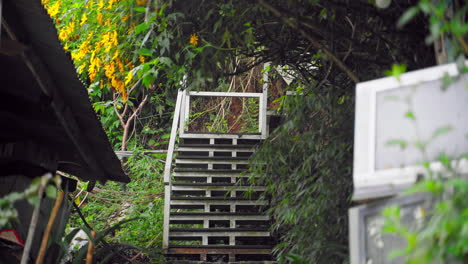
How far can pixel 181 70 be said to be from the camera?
4094 millimetres

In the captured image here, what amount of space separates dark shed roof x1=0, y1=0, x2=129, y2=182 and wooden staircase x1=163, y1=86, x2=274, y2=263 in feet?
6.48

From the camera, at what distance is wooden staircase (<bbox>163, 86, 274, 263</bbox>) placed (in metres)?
6.90

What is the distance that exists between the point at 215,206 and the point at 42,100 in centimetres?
393

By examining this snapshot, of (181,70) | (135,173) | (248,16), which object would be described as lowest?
(135,173)

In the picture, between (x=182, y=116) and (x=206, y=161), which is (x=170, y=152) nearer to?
(x=206, y=161)

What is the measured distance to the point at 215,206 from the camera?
7.48 metres

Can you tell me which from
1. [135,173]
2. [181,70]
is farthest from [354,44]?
[135,173]

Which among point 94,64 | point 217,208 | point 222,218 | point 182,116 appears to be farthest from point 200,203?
point 94,64

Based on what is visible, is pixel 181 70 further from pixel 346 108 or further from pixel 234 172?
pixel 234 172

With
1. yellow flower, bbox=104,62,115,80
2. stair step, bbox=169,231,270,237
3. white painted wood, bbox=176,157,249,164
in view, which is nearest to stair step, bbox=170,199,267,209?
stair step, bbox=169,231,270,237

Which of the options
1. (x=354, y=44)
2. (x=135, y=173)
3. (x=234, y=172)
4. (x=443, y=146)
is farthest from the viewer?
(x=135, y=173)

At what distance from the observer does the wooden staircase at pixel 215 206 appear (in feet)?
22.6

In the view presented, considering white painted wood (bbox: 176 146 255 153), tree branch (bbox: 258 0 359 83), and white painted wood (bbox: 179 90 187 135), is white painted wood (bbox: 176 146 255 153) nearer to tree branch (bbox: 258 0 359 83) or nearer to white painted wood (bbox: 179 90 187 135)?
white painted wood (bbox: 179 90 187 135)

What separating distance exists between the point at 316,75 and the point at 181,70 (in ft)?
4.95
